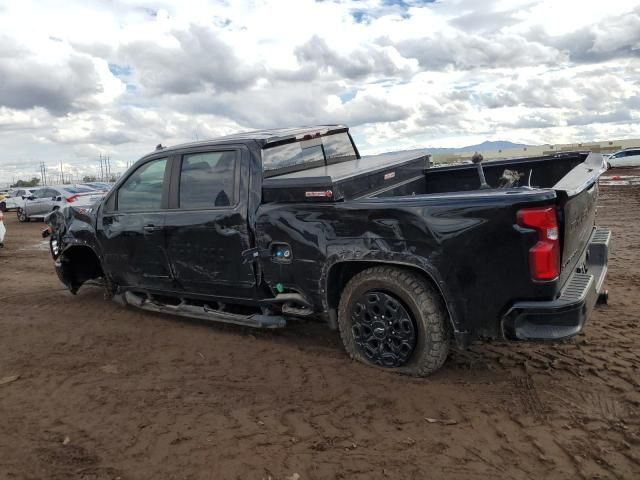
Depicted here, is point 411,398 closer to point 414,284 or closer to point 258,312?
point 414,284

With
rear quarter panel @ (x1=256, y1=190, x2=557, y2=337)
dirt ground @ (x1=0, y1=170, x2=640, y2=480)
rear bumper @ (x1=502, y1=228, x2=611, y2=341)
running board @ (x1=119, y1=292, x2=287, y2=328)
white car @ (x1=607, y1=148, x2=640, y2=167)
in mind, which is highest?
white car @ (x1=607, y1=148, x2=640, y2=167)

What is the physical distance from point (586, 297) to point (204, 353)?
3086mm

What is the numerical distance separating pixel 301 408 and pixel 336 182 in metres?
1.62

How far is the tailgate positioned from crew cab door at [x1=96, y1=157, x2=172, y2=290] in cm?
344

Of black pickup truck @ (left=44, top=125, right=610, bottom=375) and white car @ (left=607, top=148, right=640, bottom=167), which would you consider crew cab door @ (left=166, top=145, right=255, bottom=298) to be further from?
white car @ (left=607, top=148, right=640, bottom=167)

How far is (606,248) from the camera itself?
14.5 ft

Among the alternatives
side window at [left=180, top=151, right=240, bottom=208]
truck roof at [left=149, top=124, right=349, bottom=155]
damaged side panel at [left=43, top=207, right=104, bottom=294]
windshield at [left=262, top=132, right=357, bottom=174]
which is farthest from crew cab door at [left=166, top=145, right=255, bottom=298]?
damaged side panel at [left=43, top=207, right=104, bottom=294]

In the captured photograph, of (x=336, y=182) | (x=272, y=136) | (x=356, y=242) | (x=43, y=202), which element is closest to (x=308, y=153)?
(x=272, y=136)

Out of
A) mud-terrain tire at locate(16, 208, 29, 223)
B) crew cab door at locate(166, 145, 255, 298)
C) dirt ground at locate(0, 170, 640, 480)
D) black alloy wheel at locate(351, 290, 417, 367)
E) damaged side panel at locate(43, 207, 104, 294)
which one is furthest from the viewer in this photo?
mud-terrain tire at locate(16, 208, 29, 223)

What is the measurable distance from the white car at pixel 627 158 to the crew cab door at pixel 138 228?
35042 millimetres

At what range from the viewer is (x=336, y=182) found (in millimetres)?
3838

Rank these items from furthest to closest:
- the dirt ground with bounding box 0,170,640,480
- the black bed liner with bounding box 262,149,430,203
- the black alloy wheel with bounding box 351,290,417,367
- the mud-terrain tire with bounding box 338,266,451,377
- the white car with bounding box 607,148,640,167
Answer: the white car with bounding box 607,148,640,167
the black bed liner with bounding box 262,149,430,203
the black alloy wheel with bounding box 351,290,417,367
the mud-terrain tire with bounding box 338,266,451,377
the dirt ground with bounding box 0,170,640,480

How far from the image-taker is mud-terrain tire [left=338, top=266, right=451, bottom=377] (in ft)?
11.9

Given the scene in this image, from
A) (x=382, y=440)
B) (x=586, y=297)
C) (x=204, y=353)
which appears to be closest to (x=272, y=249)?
(x=204, y=353)
